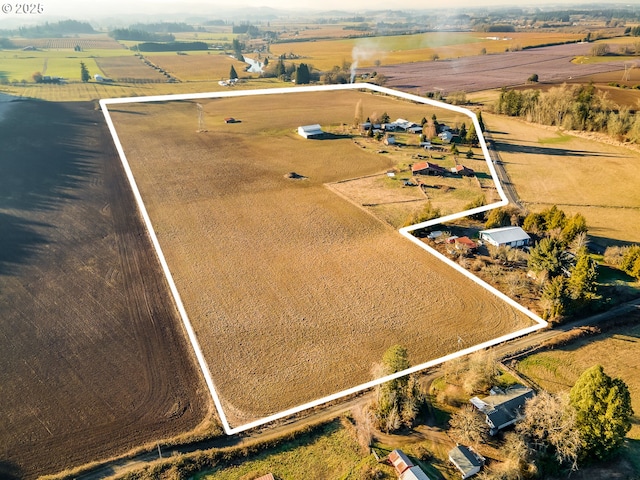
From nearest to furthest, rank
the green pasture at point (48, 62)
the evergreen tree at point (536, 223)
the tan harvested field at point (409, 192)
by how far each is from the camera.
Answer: the evergreen tree at point (536, 223) < the tan harvested field at point (409, 192) < the green pasture at point (48, 62)

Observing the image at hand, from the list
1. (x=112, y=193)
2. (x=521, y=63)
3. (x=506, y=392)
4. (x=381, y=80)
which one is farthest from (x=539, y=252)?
(x=521, y=63)

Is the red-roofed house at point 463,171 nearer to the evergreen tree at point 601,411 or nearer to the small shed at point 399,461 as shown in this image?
the evergreen tree at point 601,411

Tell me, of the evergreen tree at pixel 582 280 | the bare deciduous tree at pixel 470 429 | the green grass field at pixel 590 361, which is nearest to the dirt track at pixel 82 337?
the bare deciduous tree at pixel 470 429

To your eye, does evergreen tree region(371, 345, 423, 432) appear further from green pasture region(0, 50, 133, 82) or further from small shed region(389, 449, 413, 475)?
green pasture region(0, 50, 133, 82)

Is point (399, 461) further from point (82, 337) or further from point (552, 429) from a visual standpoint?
point (82, 337)

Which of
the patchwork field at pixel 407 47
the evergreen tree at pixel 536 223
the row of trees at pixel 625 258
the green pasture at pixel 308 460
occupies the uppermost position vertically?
the patchwork field at pixel 407 47

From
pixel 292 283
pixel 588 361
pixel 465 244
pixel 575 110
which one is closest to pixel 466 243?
pixel 465 244
